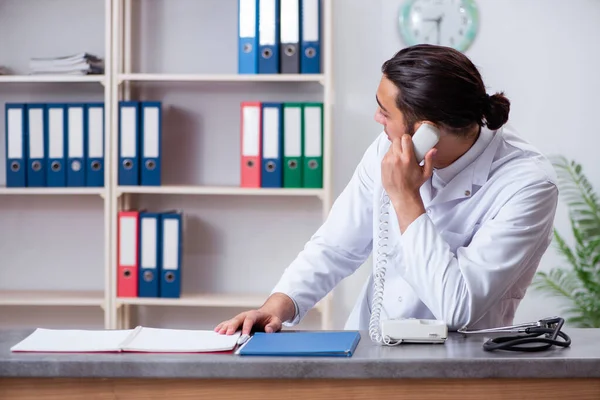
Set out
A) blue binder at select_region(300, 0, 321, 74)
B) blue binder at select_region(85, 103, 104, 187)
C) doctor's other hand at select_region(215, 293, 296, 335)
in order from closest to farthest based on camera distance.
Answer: doctor's other hand at select_region(215, 293, 296, 335)
blue binder at select_region(300, 0, 321, 74)
blue binder at select_region(85, 103, 104, 187)

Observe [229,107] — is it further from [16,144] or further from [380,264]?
[380,264]

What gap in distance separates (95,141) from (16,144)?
346 mm

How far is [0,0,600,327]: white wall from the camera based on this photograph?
11.0 ft

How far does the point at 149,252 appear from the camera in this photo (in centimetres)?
314

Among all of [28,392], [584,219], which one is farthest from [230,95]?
[28,392]

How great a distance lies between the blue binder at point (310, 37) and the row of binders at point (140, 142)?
0.64 metres

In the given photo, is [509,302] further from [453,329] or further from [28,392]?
[28,392]

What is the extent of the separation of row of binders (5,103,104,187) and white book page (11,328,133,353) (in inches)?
72.2

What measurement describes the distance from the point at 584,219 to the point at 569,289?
31 cm

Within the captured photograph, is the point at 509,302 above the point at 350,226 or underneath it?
underneath

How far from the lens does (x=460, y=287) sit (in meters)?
1.47

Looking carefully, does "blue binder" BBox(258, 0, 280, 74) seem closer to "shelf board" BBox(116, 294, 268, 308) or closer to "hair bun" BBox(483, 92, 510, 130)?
"shelf board" BBox(116, 294, 268, 308)

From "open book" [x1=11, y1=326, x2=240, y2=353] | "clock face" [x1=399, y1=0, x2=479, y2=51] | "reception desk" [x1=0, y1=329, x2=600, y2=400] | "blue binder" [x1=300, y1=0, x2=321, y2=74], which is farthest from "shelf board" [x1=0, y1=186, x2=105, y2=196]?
"reception desk" [x1=0, y1=329, x2=600, y2=400]

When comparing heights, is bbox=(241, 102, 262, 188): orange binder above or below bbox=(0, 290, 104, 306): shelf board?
above
